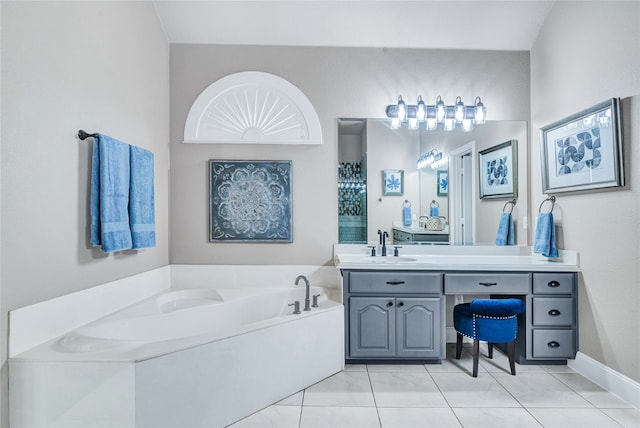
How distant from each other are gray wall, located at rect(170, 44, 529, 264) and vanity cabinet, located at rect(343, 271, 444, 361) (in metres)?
0.69

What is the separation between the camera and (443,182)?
3230 mm

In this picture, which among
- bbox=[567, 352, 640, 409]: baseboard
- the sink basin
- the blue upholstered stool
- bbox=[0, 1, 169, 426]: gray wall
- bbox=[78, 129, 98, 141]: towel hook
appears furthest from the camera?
the sink basin

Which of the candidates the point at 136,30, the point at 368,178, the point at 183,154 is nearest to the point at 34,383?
the point at 183,154

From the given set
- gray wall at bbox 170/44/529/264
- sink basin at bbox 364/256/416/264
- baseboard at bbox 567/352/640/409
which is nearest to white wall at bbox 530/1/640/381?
baseboard at bbox 567/352/640/409

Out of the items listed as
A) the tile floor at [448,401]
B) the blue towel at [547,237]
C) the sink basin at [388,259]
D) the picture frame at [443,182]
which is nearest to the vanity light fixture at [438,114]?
the picture frame at [443,182]

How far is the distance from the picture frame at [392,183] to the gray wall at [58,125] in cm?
191

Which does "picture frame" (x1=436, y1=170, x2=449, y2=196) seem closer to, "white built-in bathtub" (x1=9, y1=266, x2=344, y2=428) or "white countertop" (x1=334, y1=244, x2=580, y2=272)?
"white countertop" (x1=334, y1=244, x2=580, y2=272)

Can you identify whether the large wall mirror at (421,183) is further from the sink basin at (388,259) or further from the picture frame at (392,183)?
the sink basin at (388,259)

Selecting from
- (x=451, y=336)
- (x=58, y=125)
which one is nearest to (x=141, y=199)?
(x=58, y=125)

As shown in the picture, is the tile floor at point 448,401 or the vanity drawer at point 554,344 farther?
the vanity drawer at point 554,344

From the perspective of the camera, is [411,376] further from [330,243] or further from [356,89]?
[356,89]

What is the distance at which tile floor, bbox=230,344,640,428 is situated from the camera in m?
2.03

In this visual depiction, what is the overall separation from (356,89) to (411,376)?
230cm

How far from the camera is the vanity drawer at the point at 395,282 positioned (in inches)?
105
